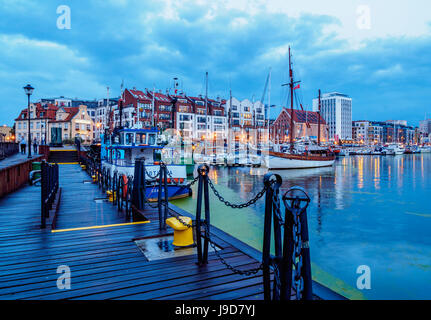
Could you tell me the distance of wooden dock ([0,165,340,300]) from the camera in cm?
416

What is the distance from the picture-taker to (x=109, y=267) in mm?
5047

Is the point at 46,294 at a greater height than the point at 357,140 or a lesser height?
lesser

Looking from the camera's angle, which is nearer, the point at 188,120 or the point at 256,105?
the point at 188,120

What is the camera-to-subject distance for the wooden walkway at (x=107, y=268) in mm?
4164

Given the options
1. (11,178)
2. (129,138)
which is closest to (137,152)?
(129,138)

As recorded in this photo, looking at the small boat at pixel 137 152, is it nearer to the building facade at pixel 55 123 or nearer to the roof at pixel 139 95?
the roof at pixel 139 95

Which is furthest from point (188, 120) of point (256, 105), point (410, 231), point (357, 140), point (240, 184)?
point (357, 140)

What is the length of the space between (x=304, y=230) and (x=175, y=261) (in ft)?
10.4

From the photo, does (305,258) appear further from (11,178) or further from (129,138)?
(129,138)

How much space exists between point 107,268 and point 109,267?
0.15 ft

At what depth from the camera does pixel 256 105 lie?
343 ft

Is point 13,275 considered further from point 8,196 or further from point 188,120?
point 188,120

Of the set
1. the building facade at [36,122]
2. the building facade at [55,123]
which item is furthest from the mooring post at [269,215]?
the building facade at [36,122]
